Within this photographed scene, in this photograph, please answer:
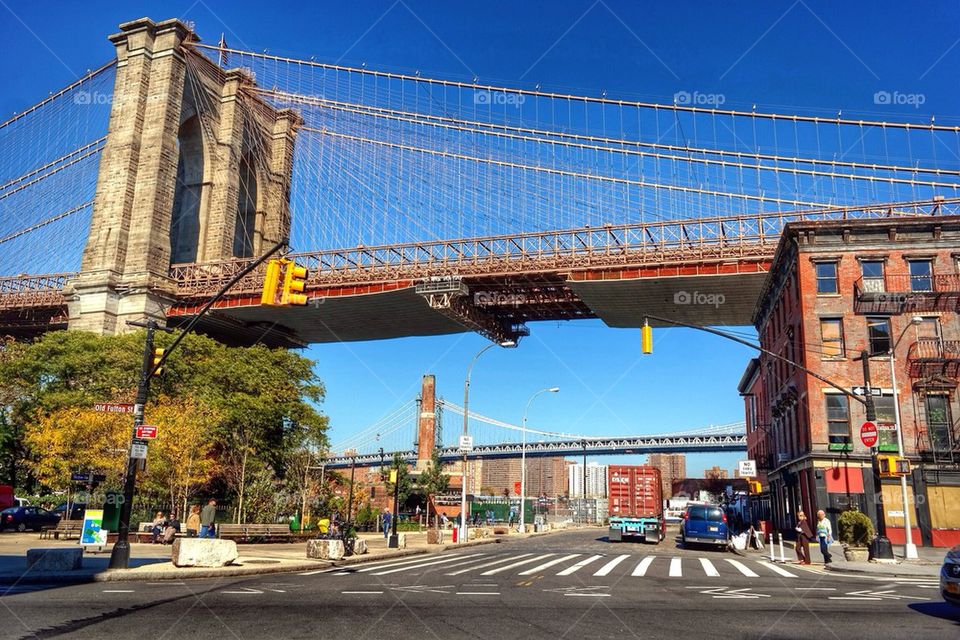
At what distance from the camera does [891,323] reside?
36219mm

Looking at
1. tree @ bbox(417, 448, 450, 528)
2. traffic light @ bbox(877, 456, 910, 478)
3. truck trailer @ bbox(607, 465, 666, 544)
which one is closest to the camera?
traffic light @ bbox(877, 456, 910, 478)

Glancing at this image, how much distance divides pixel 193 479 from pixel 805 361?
102 ft

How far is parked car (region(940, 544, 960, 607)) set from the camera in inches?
471

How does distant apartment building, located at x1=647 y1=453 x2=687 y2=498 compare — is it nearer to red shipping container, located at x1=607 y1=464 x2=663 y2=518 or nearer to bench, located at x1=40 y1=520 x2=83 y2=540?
Answer: red shipping container, located at x1=607 y1=464 x2=663 y2=518

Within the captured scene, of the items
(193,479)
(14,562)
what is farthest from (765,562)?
(193,479)

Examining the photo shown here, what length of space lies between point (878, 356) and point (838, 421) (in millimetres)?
3579

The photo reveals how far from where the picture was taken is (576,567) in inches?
904

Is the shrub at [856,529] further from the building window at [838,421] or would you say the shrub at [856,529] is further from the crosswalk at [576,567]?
the building window at [838,421]

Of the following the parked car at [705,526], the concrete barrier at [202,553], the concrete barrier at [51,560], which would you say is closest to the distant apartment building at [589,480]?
the parked car at [705,526]

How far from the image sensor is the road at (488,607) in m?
10.5

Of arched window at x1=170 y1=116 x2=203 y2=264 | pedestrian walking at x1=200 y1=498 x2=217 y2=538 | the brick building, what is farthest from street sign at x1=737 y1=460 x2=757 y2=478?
arched window at x1=170 y1=116 x2=203 y2=264

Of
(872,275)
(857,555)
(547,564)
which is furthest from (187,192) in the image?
(857,555)

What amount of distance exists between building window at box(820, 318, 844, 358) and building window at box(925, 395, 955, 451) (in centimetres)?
439

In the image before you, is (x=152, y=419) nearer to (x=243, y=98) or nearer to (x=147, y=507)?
(x=147, y=507)
